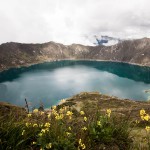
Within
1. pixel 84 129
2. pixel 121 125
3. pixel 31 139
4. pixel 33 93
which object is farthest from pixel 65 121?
pixel 33 93

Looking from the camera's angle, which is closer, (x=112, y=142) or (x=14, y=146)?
(x=14, y=146)

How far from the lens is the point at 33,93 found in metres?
198

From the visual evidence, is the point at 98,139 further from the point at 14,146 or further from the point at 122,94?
the point at 122,94

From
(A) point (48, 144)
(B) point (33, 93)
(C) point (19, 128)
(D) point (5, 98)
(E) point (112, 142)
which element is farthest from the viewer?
(B) point (33, 93)

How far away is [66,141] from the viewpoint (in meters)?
7.55

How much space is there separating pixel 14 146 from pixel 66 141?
162 centimetres

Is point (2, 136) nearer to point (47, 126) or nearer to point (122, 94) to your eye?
point (47, 126)

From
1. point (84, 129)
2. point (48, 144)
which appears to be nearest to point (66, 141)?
point (48, 144)

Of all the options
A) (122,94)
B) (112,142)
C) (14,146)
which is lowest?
(122,94)

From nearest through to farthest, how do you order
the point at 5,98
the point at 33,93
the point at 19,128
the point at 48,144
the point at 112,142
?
1. the point at 48,144
2. the point at 19,128
3. the point at 112,142
4. the point at 5,98
5. the point at 33,93

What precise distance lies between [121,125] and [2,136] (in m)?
4.31

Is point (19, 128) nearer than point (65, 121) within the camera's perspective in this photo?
Yes

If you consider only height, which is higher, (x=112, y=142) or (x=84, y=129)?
(x=84, y=129)

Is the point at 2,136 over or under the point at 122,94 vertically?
over
